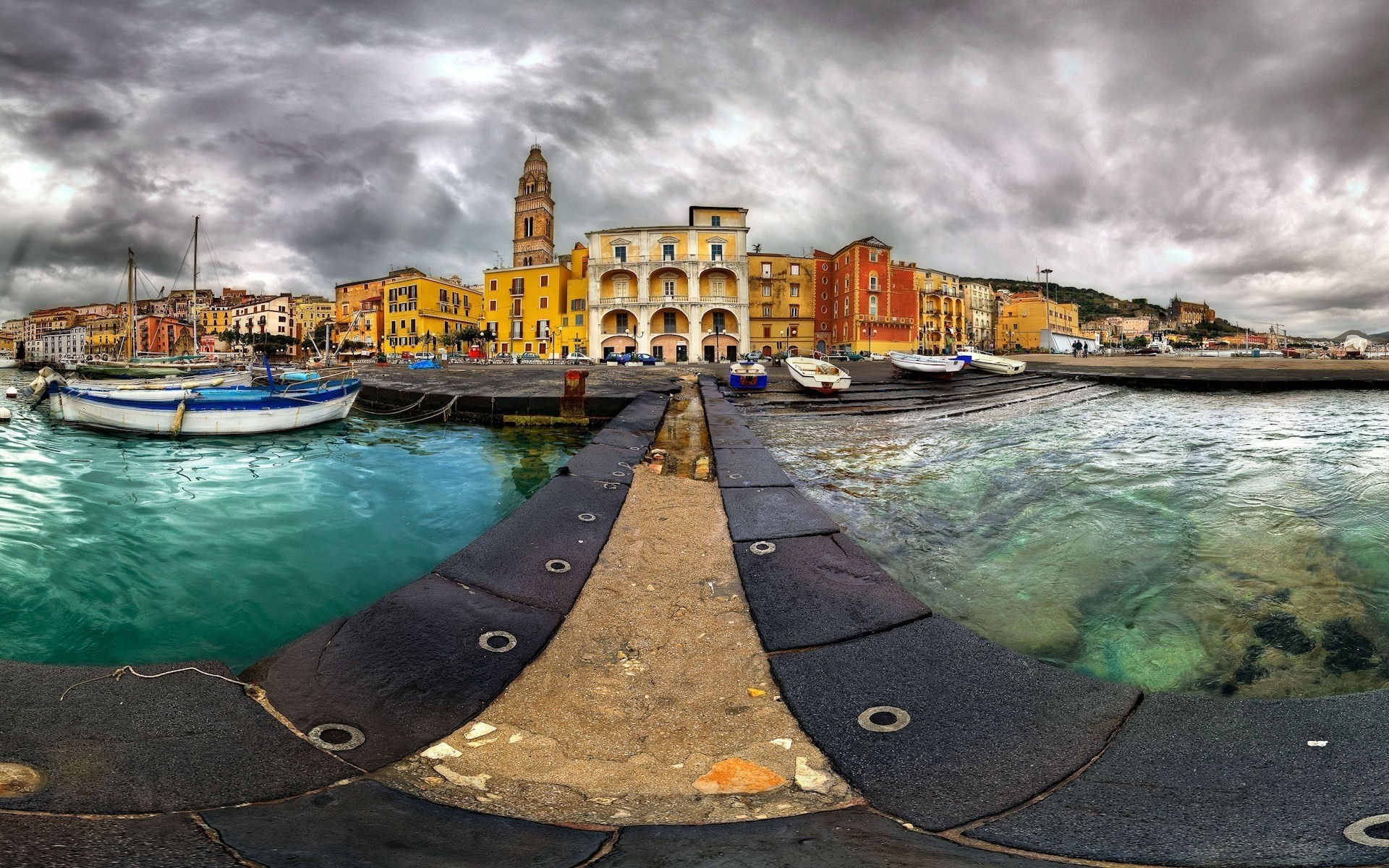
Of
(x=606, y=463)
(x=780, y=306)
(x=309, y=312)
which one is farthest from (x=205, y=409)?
(x=309, y=312)

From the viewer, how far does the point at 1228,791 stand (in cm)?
184

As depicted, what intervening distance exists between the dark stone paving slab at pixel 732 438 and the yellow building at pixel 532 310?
140 feet

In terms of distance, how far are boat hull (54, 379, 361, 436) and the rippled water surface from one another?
13075 millimetres

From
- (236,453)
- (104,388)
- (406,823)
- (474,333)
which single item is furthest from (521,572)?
(474,333)

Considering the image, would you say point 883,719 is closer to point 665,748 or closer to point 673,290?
point 665,748

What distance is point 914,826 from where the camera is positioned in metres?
1.88

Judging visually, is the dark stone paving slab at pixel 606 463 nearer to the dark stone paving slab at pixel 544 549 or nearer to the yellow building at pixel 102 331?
the dark stone paving slab at pixel 544 549

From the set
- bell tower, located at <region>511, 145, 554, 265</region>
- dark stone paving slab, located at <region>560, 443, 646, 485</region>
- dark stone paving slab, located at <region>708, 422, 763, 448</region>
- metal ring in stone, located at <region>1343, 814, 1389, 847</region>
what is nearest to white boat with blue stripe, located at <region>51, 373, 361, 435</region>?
dark stone paving slab, located at <region>560, 443, 646, 485</region>

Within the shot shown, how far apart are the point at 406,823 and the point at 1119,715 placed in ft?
8.56

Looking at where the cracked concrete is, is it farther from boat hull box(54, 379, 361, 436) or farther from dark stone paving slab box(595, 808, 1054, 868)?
boat hull box(54, 379, 361, 436)

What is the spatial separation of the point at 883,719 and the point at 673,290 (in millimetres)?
48171

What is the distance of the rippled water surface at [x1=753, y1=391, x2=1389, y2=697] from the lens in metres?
3.44

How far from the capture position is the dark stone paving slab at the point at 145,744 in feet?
5.86

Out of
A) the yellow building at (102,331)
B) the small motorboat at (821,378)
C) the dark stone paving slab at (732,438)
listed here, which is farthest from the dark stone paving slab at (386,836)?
the yellow building at (102,331)
